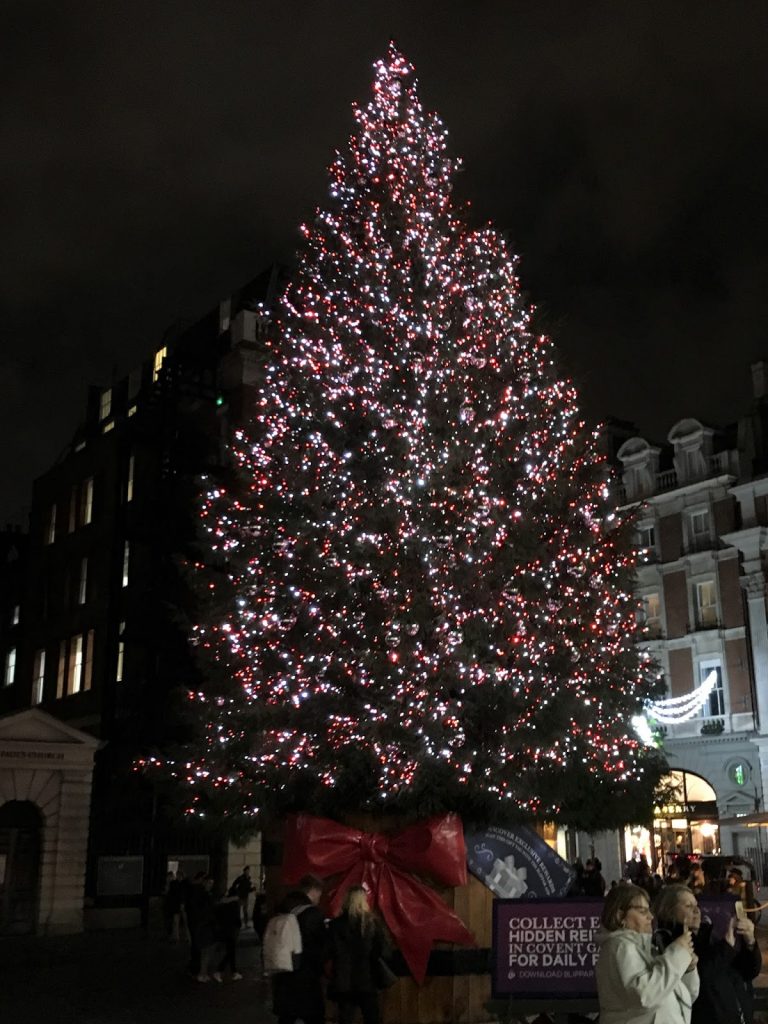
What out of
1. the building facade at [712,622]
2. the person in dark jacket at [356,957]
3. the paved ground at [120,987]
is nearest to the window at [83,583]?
the paved ground at [120,987]

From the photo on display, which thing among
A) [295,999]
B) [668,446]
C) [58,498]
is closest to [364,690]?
[295,999]

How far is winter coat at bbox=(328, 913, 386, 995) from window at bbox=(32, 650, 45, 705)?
110 feet

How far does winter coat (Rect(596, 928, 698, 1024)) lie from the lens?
5297 millimetres

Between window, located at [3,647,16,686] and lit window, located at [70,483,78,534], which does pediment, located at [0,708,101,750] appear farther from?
window, located at [3,647,16,686]

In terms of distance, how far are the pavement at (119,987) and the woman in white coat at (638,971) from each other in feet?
30.1

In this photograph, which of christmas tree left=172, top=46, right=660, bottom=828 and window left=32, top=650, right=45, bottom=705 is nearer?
christmas tree left=172, top=46, right=660, bottom=828

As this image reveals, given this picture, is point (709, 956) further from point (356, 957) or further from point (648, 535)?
point (648, 535)

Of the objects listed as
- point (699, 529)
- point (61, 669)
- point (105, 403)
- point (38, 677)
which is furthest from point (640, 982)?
point (105, 403)

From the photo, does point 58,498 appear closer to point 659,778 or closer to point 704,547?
point 704,547

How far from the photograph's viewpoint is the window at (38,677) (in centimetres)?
4103

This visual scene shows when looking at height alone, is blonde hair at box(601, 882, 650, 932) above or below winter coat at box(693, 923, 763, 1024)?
above

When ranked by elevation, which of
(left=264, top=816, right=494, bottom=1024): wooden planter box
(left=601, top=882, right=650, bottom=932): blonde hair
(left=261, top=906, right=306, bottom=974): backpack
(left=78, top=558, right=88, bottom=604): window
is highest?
(left=78, top=558, right=88, bottom=604): window

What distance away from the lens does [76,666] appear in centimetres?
3894

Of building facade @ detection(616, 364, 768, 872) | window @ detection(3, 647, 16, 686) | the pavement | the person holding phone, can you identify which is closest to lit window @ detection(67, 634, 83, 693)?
window @ detection(3, 647, 16, 686)
